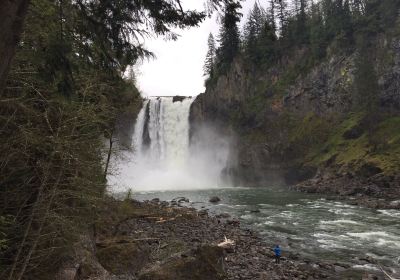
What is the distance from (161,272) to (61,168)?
4.77 meters

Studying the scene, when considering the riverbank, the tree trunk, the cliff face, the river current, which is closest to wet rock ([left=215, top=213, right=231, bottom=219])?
the river current

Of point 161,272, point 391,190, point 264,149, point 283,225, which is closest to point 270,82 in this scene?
point 264,149

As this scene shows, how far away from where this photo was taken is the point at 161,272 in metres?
11.2

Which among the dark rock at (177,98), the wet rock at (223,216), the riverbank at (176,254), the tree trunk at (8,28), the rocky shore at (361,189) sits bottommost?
the riverbank at (176,254)

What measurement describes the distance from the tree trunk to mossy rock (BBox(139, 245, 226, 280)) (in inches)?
313

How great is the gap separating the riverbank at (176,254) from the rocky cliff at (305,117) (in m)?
31.2

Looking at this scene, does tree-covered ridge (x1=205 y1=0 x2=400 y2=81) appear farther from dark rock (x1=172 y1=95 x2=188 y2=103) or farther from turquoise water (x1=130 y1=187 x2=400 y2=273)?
turquoise water (x1=130 y1=187 x2=400 y2=273)

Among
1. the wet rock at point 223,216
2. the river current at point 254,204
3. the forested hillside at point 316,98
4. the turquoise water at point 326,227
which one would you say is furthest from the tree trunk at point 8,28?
the forested hillside at point 316,98

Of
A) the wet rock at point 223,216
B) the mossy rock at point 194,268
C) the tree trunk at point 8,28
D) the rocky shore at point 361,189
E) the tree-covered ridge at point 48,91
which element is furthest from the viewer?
the rocky shore at point 361,189

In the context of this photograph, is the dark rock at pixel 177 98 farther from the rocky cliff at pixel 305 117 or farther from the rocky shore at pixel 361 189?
the rocky shore at pixel 361 189

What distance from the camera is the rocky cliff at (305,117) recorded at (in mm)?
54688

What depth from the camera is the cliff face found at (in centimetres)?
5569

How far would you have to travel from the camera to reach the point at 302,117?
67.9m

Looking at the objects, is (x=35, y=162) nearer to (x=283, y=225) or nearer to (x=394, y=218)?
(x=283, y=225)
